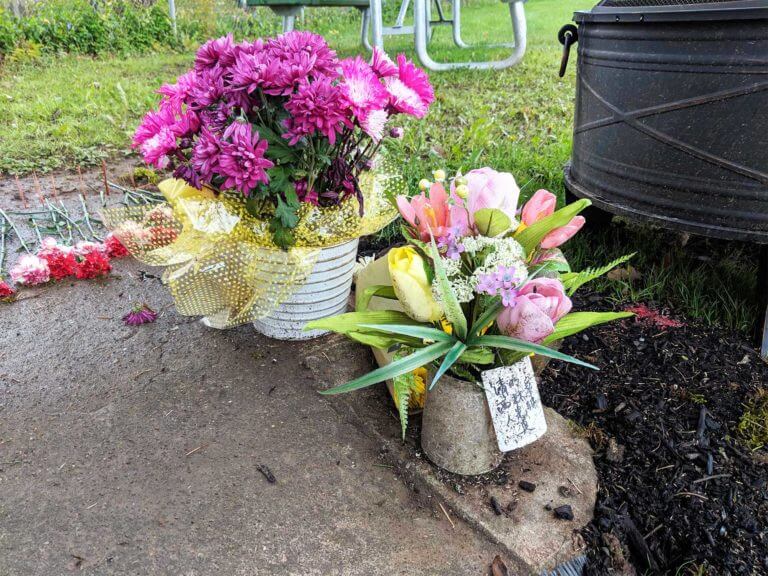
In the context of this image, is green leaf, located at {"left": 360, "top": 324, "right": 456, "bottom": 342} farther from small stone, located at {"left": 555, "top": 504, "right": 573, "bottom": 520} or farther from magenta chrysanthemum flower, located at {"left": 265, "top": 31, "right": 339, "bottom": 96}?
magenta chrysanthemum flower, located at {"left": 265, "top": 31, "right": 339, "bottom": 96}

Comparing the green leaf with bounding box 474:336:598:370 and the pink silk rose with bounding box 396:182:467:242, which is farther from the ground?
the pink silk rose with bounding box 396:182:467:242

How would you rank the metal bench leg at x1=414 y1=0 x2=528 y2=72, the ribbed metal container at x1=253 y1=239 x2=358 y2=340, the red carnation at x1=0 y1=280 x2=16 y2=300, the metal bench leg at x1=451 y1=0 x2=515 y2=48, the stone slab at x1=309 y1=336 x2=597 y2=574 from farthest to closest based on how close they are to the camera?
the metal bench leg at x1=451 y1=0 x2=515 y2=48, the metal bench leg at x1=414 y1=0 x2=528 y2=72, the red carnation at x1=0 y1=280 x2=16 y2=300, the ribbed metal container at x1=253 y1=239 x2=358 y2=340, the stone slab at x1=309 y1=336 x2=597 y2=574

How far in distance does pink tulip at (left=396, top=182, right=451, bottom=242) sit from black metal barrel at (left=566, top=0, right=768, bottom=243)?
938 millimetres

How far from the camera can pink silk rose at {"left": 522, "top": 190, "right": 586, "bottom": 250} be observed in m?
1.44

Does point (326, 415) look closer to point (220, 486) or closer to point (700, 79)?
point (220, 486)

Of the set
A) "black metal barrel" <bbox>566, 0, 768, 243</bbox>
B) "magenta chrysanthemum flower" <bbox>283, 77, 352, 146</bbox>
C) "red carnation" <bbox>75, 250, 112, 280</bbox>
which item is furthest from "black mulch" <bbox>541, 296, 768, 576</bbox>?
"red carnation" <bbox>75, 250, 112, 280</bbox>

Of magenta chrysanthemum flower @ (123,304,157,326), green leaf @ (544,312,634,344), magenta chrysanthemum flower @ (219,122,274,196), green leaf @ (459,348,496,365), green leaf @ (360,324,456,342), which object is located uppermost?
magenta chrysanthemum flower @ (219,122,274,196)

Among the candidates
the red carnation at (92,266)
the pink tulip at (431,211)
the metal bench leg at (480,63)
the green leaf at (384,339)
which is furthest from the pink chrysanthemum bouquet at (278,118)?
the metal bench leg at (480,63)

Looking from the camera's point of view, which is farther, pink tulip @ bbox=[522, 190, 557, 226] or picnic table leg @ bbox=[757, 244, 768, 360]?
picnic table leg @ bbox=[757, 244, 768, 360]

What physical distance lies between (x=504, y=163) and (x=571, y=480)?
2175 millimetres

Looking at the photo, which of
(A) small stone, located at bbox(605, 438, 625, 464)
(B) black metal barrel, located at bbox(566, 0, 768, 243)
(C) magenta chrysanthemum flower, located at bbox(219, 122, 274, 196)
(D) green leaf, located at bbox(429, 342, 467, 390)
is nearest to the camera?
(D) green leaf, located at bbox(429, 342, 467, 390)

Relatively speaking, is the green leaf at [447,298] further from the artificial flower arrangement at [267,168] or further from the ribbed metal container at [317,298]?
the ribbed metal container at [317,298]

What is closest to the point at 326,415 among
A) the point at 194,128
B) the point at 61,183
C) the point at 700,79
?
the point at 194,128

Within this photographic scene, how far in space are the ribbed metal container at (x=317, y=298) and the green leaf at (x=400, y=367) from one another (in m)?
0.62
